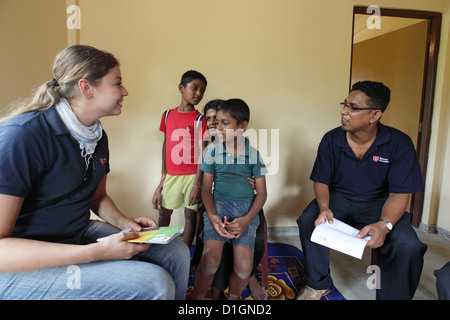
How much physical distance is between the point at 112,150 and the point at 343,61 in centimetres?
232

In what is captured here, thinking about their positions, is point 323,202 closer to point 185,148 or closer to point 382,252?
point 382,252

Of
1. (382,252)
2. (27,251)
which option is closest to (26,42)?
(27,251)

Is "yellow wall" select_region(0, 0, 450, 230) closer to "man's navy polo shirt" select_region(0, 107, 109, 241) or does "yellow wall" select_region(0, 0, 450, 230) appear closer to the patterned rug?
the patterned rug

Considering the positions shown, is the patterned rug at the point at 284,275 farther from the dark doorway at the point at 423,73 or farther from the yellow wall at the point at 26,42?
the yellow wall at the point at 26,42

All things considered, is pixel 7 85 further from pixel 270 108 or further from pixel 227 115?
pixel 270 108

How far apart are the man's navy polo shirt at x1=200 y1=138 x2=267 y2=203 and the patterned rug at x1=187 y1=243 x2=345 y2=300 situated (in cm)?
63

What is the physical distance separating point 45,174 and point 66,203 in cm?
15

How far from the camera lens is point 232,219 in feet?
5.68

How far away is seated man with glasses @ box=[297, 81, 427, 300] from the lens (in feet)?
5.14

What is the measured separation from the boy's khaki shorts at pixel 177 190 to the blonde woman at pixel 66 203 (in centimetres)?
89

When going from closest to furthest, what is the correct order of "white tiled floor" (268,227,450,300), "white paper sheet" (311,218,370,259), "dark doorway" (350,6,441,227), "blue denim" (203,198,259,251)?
"white paper sheet" (311,218,370,259) → "blue denim" (203,198,259,251) → "white tiled floor" (268,227,450,300) → "dark doorway" (350,6,441,227)

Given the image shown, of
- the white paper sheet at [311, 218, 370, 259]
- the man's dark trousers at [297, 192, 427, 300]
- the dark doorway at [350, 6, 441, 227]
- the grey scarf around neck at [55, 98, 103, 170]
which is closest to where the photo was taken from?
the grey scarf around neck at [55, 98, 103, 170]

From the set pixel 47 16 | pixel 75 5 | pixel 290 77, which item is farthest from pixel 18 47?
pixel 290 77

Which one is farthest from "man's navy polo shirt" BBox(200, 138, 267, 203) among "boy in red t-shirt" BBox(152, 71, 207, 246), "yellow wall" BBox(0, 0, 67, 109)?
"yellow wall" BBox(0, 0, 67, 109)
